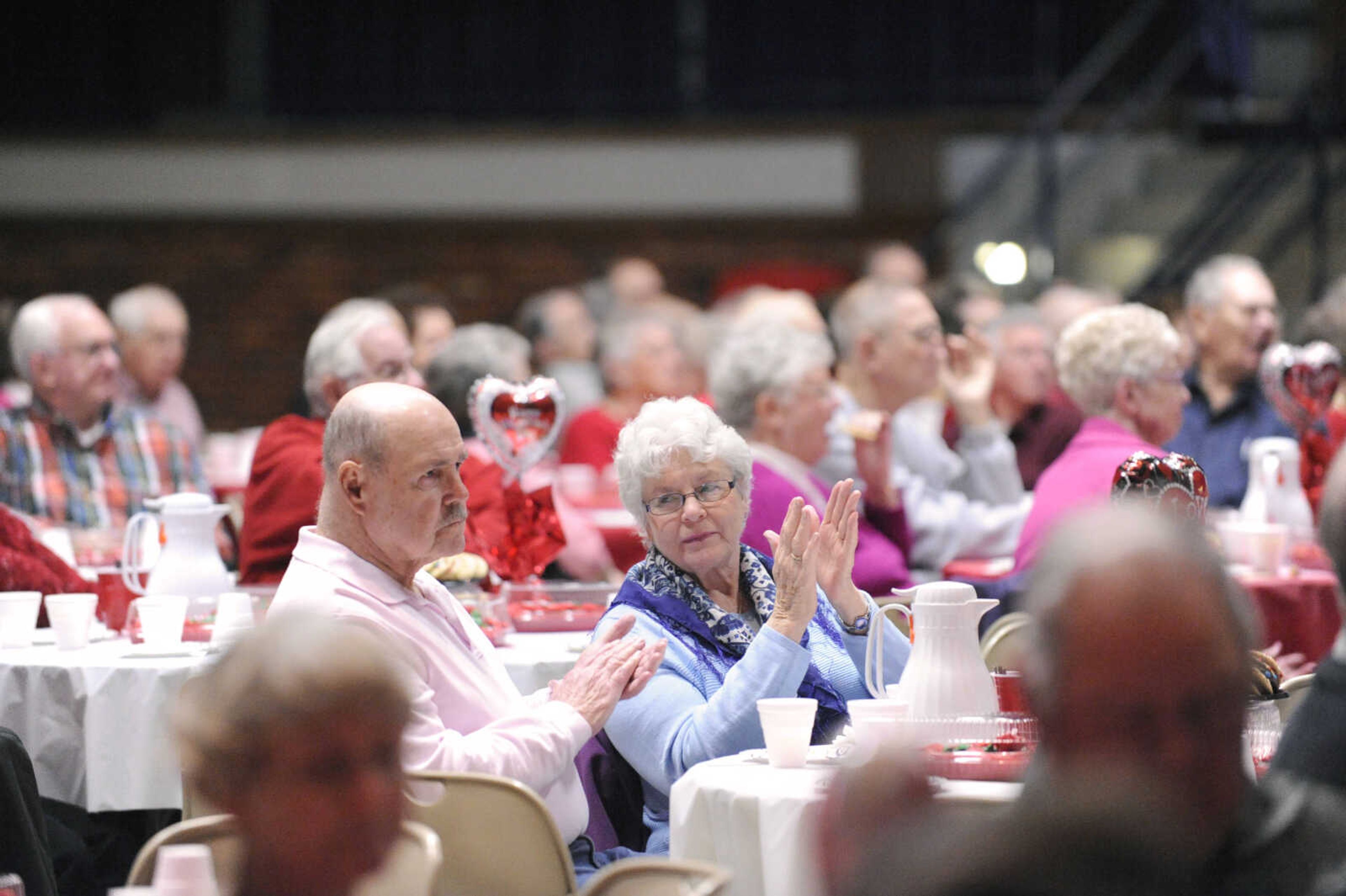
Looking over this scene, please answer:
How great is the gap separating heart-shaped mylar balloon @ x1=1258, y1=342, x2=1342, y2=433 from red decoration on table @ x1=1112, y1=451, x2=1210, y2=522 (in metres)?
1.93

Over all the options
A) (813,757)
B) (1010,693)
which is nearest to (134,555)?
(813,757)

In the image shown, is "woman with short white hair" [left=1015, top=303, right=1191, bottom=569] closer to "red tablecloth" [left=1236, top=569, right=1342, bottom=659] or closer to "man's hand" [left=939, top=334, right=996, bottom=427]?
"red tablecloth" [left=1236, top=569, right=1342, bottom=659]

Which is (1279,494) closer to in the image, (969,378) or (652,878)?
(969,378)

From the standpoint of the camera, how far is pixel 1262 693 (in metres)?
2.81

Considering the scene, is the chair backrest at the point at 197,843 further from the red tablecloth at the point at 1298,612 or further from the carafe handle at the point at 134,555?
the red tablecloth at the point at 1298,612

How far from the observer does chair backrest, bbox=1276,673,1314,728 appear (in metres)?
3.23

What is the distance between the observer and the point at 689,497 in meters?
3.24

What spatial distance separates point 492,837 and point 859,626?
3.35 feet

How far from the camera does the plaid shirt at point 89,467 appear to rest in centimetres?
523

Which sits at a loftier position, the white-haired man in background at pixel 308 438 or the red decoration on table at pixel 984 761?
the white-haired man in background at pixel 308 438

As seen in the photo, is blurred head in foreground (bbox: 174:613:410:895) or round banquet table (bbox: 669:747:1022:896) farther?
round banquet table (bbox: 669:747:1022:896)

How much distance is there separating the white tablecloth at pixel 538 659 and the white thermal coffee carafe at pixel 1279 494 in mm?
2070

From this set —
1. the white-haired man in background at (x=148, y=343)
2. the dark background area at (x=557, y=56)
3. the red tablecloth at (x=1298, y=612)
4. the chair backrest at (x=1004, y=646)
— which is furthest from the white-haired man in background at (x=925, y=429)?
the dark background area at (x=557, y=56)

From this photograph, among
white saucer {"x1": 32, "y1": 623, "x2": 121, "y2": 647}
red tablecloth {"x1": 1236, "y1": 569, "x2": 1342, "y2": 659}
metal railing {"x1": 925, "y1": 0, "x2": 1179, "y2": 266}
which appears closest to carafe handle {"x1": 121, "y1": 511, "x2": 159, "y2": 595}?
white saucer {"x1": 32, "y1": 623, "x2": 121, "y2": 647}
